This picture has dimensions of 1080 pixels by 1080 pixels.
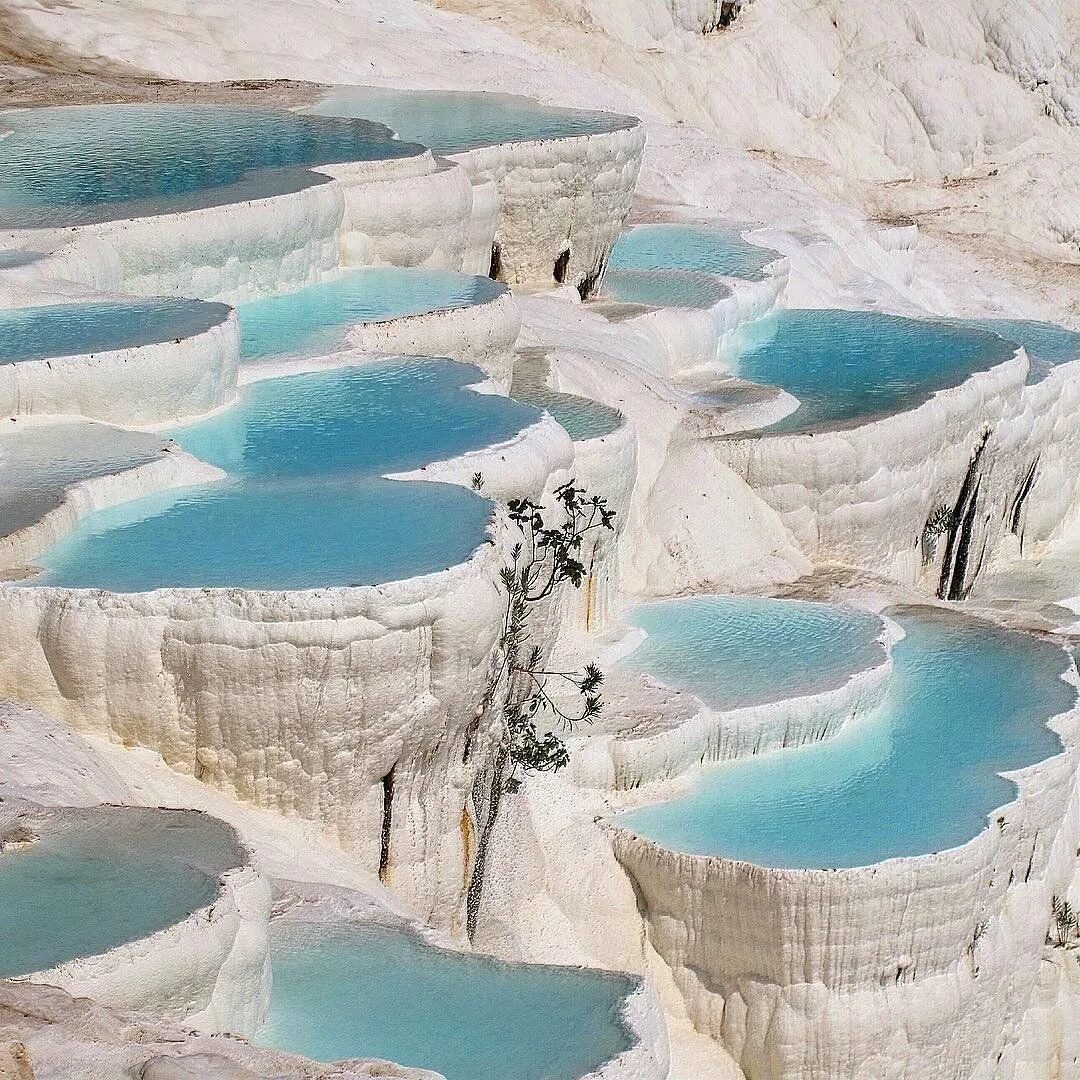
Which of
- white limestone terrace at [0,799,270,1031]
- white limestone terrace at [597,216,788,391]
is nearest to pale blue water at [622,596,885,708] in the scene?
white limestone terrace at [597,216,788,391]

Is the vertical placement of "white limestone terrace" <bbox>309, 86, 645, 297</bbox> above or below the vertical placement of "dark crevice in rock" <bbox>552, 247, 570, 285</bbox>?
above

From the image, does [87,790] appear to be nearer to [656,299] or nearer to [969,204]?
[656,299]

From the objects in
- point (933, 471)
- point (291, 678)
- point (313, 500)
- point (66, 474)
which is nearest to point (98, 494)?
point (66, 474)

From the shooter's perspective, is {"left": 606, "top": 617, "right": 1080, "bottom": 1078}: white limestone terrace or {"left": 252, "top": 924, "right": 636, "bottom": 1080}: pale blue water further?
{"left": 606, "top": 617, "right": 1080, "bottom": 1078}: white limestone terrace

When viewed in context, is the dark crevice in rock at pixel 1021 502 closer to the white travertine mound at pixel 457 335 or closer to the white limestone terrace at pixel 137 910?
the white travertine mound at pixel 457 335

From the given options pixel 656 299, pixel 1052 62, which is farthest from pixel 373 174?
pixel 1052 62

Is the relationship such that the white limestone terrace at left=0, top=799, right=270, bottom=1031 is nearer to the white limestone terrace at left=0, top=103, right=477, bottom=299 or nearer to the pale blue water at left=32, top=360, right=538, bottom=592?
the pale blue water at left=32, top=360, right=538, bottom=592
